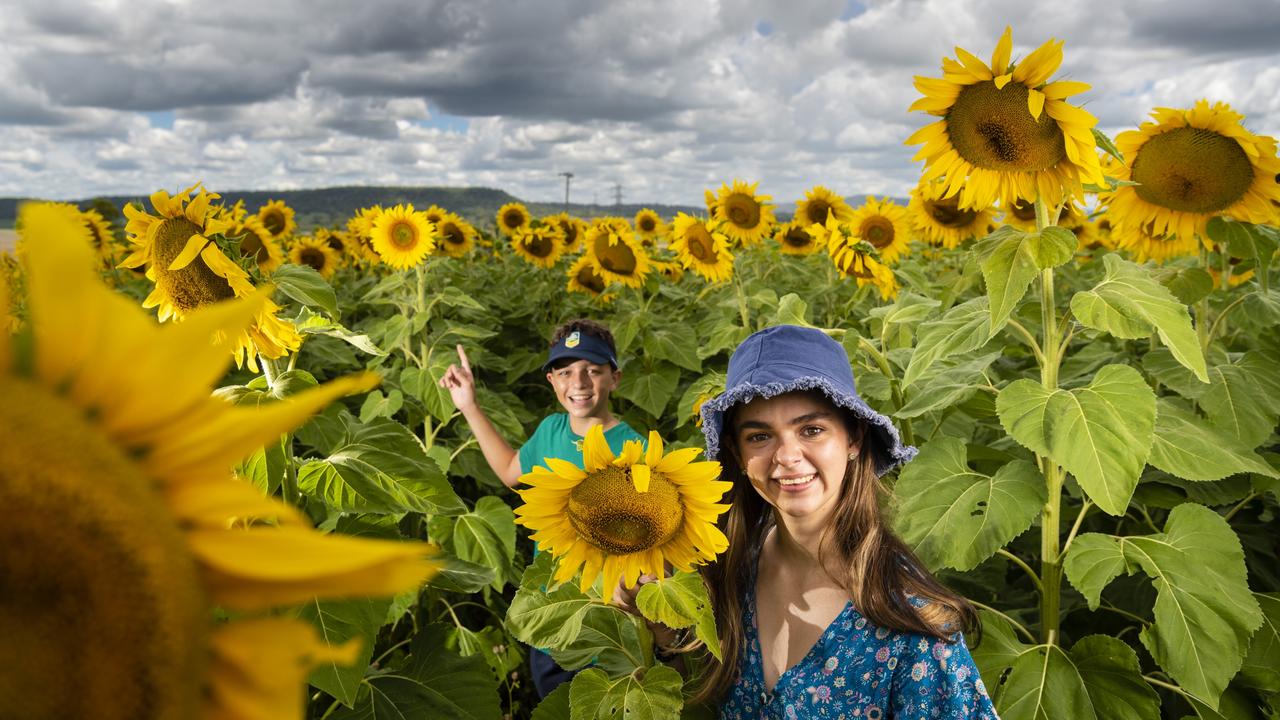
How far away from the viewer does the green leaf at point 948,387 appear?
2.70 metres

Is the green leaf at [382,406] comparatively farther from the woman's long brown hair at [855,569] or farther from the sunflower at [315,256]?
the sunflower at [315,256]

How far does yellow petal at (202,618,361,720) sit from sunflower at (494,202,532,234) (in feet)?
36.6

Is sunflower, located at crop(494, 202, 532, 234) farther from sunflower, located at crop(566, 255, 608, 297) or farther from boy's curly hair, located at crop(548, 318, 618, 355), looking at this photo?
boy's curly hair, located at crop(548, 318, 618, 355)

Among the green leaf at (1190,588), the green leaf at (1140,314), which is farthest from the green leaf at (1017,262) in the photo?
the green leaf at (1190,588)

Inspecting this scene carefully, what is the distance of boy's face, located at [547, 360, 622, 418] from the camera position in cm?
452

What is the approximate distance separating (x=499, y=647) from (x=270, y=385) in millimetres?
2644

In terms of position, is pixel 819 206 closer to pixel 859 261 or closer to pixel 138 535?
pixel 859 261

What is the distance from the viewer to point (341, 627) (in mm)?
1883

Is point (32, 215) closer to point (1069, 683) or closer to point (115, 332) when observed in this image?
point (115, 332)

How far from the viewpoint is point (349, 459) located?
2.13 m

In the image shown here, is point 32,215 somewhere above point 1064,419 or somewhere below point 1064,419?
above

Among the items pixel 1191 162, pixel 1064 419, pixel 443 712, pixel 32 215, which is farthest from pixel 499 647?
pixel 32 215

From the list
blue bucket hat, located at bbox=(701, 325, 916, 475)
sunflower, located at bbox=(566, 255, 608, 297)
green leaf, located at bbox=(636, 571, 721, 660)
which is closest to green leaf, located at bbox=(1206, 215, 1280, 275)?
blue bucket hat, located at bbox=(701, 325, 916, 475)

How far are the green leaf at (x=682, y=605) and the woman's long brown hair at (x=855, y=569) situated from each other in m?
0.52
